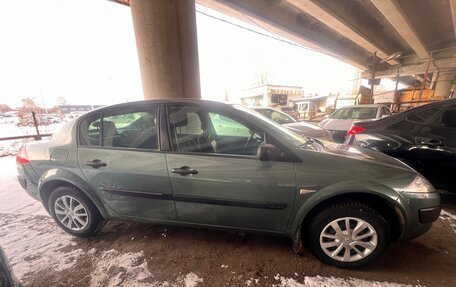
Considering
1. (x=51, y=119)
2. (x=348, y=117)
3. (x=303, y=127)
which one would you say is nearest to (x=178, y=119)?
(x=303, y=127)

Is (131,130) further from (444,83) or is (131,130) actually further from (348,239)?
Answer: (444,83)

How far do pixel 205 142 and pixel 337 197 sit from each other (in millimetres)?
1362

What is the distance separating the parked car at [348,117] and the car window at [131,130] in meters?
5.66

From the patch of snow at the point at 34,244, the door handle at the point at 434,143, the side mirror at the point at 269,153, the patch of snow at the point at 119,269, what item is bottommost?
the patch of snow at the point at 34,244

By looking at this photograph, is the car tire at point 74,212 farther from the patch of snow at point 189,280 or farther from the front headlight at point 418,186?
the front headlight at point 418,186

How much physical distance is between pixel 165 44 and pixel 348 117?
595 centimetres

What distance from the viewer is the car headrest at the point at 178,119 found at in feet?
7.06

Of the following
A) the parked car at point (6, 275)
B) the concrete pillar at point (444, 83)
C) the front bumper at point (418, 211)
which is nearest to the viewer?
the parked car at point (6, 275)

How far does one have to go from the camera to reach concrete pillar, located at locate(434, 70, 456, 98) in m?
16.6

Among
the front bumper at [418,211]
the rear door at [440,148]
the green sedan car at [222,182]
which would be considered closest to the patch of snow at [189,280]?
the green sedan car at [222,182]

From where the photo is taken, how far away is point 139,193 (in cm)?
215

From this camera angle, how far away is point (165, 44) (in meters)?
4.24

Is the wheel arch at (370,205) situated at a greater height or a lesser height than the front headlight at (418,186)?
lesser

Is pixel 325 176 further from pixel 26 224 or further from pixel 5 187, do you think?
pixel 5 187
